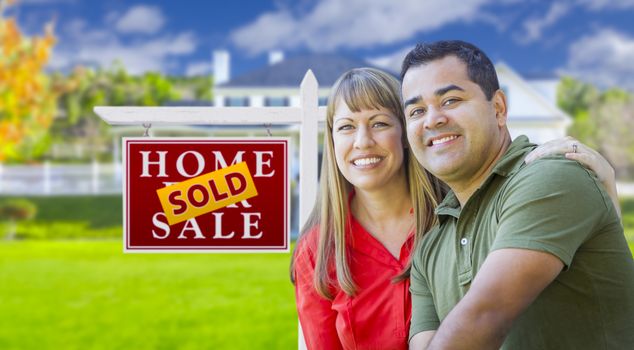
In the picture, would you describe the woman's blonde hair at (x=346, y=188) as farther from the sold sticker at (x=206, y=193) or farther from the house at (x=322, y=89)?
the house at (x=322, y=89)

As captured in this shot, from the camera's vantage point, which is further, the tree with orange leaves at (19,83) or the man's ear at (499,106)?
the tree with orange leaves at (19,83)

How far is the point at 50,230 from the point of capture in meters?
20.8

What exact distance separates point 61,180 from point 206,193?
71.2 feet

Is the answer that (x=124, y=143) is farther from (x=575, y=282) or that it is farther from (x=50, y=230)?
(x=50, y=230)

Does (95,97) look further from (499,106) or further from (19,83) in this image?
(499,106)

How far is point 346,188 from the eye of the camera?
2.48 metres

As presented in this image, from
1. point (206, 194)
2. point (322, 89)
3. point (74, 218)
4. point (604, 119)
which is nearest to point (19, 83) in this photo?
point (74, 218)

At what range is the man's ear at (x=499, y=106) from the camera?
1.92 m

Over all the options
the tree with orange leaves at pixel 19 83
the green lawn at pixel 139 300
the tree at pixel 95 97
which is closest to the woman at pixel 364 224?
the green lawn at pixel 139 300

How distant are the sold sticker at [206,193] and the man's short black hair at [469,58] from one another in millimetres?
1089

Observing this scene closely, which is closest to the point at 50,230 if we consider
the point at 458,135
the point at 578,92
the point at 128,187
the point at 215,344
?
the point at 215,344

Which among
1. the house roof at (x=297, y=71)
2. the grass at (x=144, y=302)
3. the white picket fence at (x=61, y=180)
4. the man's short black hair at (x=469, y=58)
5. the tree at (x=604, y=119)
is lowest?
the grass at (x=144, y=302)

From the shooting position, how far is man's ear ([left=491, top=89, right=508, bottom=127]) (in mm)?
1915

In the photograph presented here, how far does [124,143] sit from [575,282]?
1.83 metres
